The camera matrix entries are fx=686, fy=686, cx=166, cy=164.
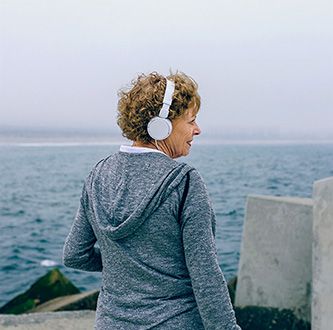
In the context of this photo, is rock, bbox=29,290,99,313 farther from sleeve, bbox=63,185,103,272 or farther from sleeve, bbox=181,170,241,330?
sleeve, bbox=181,170,241,330

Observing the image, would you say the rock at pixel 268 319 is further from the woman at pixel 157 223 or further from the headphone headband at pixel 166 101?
the headphone headband at pixel 166 101

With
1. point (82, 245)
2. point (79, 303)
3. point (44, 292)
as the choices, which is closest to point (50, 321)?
point (79, 303)

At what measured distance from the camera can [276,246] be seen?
4.16 meters

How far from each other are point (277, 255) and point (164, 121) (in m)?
2.83

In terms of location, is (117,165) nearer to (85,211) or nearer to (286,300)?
(85,211)

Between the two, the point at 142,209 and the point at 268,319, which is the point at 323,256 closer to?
the point at 268,319

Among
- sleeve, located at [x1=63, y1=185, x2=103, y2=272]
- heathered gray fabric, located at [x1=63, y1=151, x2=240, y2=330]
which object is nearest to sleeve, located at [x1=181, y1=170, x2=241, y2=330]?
heathered gray fabric, located at [x1=63, y1=151, x2=240, y2=330]

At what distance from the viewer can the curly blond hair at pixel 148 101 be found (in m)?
1.49

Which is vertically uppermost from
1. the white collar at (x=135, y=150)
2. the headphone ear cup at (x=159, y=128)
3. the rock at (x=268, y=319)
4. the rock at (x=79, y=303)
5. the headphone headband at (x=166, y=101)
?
the headphone headband at (x=166, y=101)

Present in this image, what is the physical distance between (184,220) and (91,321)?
2440 mm

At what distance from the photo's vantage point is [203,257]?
1444 millimetres

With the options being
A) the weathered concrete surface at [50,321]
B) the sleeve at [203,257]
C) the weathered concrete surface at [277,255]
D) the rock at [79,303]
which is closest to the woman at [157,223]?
the sleeve at [203,257]

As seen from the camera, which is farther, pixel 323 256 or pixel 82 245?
pixel 323 256

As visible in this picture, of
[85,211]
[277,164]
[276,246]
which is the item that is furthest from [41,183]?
[85,211]
